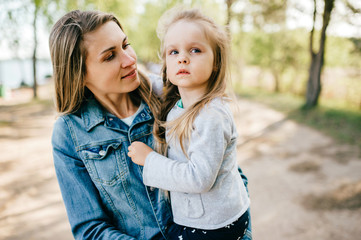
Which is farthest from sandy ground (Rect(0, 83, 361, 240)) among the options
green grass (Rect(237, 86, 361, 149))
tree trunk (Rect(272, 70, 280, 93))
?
tree trunk (Rect(272, 70, 280, 93))

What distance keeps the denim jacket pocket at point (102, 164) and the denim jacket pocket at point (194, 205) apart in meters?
0.38

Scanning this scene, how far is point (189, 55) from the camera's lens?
1.32 m

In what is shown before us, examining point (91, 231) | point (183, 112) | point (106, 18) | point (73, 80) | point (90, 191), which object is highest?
point (106, 18)

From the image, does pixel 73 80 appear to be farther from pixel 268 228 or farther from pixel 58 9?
pixel 58 9

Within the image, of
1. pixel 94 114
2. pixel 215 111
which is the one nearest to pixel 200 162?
pixel 215 111

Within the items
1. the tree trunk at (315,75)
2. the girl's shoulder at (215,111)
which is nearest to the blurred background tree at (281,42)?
the tree trunk at (315,75)

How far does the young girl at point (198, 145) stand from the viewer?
3.88ft

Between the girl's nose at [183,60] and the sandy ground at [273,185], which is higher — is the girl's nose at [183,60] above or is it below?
above

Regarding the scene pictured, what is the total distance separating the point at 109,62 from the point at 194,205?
88cm

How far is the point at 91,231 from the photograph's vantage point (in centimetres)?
127

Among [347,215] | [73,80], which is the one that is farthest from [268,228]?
[73,80]

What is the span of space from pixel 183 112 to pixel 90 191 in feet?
2.06

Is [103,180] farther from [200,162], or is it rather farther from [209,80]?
[209,80]

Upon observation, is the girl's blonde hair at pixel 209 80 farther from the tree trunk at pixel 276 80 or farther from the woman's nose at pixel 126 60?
the tree trunk at pixel 276 80
